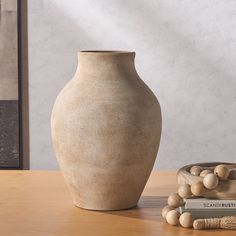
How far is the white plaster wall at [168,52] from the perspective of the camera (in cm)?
296

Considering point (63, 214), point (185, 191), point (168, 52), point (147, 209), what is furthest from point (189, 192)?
point (168, 52)

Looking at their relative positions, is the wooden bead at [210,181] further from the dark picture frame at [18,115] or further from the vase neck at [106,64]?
the dark picture frame at [18,115]

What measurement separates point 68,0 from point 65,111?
1.96 metres

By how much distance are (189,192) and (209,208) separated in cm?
4

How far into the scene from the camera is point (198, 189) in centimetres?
104

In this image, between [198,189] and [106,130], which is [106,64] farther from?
[198,189]

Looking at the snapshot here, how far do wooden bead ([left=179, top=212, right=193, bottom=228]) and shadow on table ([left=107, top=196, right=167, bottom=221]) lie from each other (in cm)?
7

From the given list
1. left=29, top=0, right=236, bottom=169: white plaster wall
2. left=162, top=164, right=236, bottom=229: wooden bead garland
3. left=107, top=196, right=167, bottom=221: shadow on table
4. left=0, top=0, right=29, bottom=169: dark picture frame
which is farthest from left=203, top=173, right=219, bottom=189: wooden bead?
left=0, top=0, right=29, bottom=169: dark picture frame

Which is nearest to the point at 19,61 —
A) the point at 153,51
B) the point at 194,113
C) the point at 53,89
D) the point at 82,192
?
the point at 53,89

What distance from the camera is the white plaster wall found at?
2.96m

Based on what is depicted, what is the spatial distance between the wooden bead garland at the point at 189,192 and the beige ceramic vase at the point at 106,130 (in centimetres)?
9

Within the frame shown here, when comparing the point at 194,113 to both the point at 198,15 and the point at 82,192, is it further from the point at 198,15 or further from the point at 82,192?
the point at 82,192

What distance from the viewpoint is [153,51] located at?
297 centimetres

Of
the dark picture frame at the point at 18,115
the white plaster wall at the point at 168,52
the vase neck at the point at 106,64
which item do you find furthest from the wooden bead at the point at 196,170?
the dark picture frame at the point at 18,115
